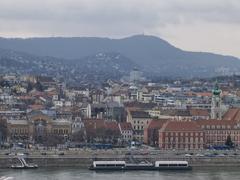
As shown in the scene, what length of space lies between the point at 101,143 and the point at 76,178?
13.5 meters

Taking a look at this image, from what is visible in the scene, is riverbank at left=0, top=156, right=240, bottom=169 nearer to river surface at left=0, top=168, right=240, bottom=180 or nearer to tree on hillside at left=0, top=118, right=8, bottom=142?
river surface at left=0, top=168, right=240, bottom=180

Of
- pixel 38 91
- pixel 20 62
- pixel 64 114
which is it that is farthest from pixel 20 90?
pixel 20 62

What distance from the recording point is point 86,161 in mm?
39031

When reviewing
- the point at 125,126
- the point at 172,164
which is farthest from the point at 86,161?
the point at 125,126

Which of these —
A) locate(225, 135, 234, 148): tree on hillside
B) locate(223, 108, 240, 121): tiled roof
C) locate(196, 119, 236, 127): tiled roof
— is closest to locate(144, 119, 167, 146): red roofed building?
locate(196, 119, 236, 127): tiled roof

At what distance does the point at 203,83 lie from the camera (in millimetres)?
102500

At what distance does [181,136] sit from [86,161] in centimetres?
756

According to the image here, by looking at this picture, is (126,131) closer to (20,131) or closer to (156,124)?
(156,124)

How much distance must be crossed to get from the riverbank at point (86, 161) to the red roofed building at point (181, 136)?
5202 mm

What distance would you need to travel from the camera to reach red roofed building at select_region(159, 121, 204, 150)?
45562 mm

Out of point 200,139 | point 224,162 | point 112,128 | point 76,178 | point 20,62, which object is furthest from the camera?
point 20,62

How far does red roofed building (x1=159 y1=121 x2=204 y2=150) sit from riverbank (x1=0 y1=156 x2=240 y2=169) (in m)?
5.20

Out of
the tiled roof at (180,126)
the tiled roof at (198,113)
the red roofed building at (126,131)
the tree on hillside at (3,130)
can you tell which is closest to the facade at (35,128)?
the tree on hillside at (3,130)

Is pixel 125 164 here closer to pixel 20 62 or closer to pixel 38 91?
pixel 38 91
